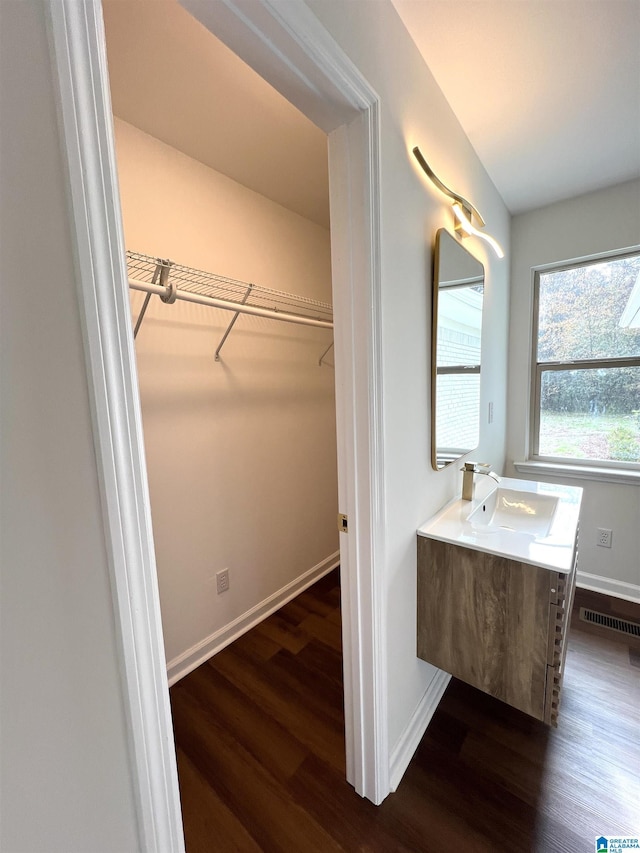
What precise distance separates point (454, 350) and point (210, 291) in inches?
49.2

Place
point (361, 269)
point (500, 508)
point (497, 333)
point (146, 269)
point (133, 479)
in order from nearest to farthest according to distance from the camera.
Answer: point (133, 479) → point (361, 269) → point (146, 269) → point (500, 508) → point (497, 333)

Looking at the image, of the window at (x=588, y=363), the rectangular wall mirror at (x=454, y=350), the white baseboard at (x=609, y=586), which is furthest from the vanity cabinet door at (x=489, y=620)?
the window at (x=588, y=363)

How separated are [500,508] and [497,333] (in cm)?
114

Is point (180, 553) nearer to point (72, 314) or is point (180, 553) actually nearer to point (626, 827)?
point (72, 314)

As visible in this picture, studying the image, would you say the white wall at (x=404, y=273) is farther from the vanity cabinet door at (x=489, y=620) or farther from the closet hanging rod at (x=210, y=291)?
the closet hanging rod at (x=210, y=291)

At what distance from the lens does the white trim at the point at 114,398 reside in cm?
42

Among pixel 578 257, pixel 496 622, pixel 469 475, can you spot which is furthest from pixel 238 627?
pixel 578 257

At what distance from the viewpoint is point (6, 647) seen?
0.39m

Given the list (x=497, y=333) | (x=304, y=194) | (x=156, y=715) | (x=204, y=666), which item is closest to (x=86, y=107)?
(x=156, y=715)

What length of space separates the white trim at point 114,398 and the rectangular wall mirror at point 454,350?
1158mm

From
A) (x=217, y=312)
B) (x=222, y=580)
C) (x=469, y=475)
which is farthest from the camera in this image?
(x=222, y=580)

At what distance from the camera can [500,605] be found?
122cm

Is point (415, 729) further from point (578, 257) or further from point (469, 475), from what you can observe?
point (578, 257)

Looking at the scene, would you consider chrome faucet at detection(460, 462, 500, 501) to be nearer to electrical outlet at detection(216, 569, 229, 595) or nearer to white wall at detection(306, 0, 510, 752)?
white wall at detection(306, 0, 510, 752)
